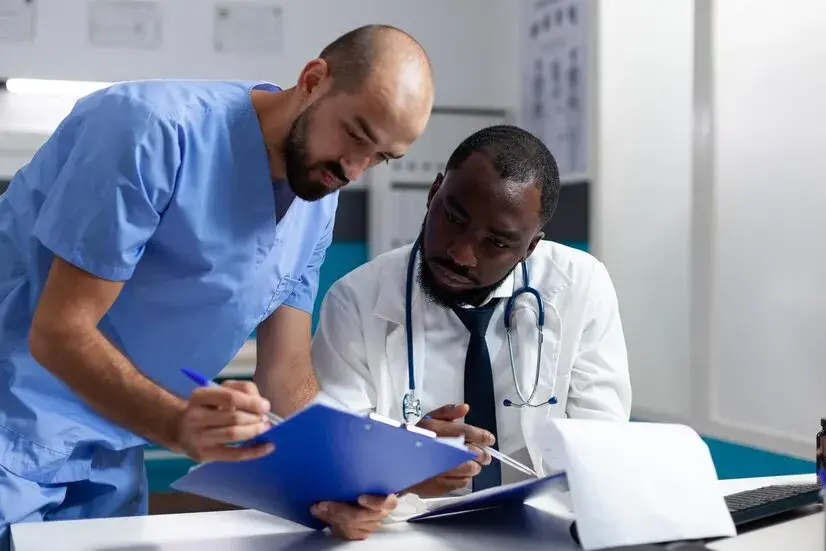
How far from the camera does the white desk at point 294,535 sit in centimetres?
109

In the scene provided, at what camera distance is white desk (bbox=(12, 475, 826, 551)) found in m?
1.09

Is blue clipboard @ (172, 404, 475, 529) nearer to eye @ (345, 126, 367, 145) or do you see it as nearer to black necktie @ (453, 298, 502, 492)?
eye @ (345, 126, 367, 145)

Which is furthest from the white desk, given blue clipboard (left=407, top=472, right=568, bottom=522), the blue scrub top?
the blue scrub top

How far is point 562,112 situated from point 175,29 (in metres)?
1.57

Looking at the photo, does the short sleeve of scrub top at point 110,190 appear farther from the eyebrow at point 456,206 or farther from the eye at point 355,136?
the eyebrow at point 456,206

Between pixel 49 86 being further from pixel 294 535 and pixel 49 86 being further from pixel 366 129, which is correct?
pixel 294 535

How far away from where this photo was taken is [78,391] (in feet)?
3.84

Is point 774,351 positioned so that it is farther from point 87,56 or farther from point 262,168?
point 87,56

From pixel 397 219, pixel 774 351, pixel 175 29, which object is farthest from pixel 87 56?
pixel 774 351

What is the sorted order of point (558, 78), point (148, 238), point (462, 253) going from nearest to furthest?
point (148, 238)
point (462, 253)
point (558, 78)

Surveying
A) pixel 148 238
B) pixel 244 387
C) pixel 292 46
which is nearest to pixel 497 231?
pixel 148 238

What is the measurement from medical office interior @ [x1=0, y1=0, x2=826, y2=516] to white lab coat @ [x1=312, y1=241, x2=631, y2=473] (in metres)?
0.66

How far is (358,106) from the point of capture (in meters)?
1.28

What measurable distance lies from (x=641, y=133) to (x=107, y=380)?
2.18 meters
